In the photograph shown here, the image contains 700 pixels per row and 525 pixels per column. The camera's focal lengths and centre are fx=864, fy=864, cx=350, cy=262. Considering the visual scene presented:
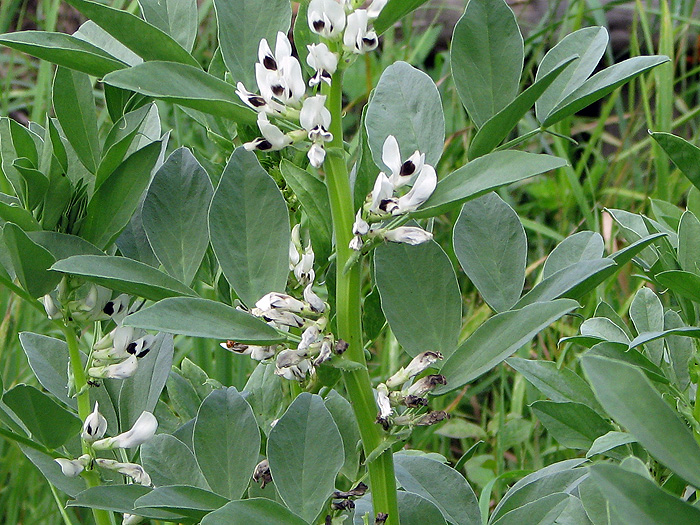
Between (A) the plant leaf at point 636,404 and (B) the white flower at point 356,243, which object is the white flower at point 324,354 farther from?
(A) the plant leaf at point 636,404

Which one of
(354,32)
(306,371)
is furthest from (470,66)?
(306,371)

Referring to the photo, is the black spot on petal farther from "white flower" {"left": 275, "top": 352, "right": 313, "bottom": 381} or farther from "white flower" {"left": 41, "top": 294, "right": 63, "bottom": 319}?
"white flower" {"left": 41, "top": 294, "right": 63, "bottom": 319}

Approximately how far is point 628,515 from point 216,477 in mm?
254

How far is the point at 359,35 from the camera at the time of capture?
43 centimetres

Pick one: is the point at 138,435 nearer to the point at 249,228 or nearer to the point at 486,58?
the point at 249,228

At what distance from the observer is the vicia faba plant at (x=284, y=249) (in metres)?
0.43

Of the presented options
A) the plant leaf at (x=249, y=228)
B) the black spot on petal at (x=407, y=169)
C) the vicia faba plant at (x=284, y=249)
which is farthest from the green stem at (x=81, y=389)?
the black spot on petal at (x=407, y=169)

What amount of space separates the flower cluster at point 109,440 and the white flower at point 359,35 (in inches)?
9.8

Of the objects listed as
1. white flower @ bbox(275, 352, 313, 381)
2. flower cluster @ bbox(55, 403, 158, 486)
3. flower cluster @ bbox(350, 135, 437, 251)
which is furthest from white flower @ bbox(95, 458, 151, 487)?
flower cluster @ bbox(350, 135, 437, 251)

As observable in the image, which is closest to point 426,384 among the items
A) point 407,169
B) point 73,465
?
point 407,169

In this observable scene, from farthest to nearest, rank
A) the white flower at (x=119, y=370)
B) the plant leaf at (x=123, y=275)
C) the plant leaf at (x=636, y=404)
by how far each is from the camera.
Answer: the white flower at (x=119, y=370) → the plant leaf at (x=123, y=275) → the plant leaf at (x=636, y=404)

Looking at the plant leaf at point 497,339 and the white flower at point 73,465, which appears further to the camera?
the white flower at point 73,465

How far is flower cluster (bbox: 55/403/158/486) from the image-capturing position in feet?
1.69

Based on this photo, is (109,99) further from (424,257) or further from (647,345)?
(647,345)
